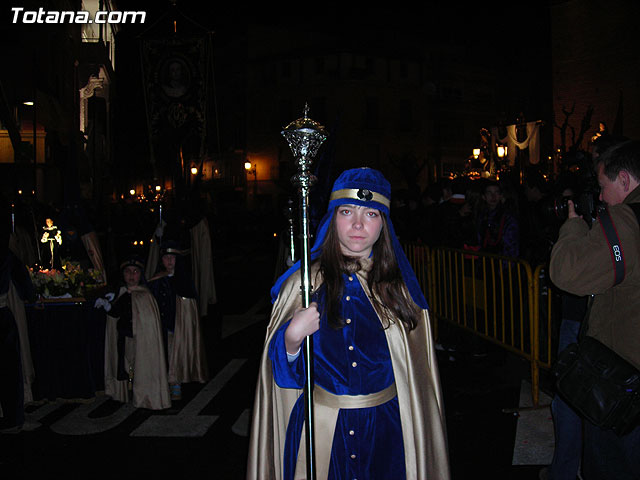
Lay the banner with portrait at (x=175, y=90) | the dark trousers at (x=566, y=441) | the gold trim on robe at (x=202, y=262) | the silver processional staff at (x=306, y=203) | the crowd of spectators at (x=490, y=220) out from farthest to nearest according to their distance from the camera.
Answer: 1. the banner with portrait at (x=175, y=90)
2. the gold trim on robe at (x=202, y=262)
3. the crowd of spectators at (x=490, y=220)
4. the dark trousers at (x=566, y=441)
5. the silver processional staff at (x=306, y=203)

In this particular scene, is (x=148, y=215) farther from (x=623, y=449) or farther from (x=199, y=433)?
(x=623, y=449)

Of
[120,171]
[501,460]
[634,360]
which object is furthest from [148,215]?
[634,360]

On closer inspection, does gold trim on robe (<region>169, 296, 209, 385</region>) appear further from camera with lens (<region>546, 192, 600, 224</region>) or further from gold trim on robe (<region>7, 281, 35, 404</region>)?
camera with lens (<region>546, 192, 600, 224</region>)

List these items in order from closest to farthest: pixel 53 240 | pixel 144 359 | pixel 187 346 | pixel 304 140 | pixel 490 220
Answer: pixel 304 140
pixel 144 359
pixel 187 346
pixel 490 220
pixel 53 240

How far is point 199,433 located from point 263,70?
4132 centimetres

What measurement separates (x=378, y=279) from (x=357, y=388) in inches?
19.7

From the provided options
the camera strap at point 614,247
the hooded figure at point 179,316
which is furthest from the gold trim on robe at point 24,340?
the camera strap at point 614,247

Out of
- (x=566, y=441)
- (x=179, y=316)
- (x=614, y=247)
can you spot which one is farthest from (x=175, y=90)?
(x=614, y=247)

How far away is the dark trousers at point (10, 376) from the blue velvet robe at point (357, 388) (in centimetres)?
383

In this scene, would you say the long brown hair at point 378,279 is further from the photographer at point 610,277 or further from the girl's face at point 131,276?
the girl's face at point 131,276

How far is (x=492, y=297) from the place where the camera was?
23.8 ft

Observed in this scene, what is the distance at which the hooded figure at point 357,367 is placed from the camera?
273 cm

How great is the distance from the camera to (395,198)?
508 inches

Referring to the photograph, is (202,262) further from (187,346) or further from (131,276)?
(131,276)
